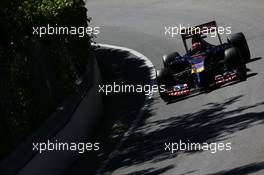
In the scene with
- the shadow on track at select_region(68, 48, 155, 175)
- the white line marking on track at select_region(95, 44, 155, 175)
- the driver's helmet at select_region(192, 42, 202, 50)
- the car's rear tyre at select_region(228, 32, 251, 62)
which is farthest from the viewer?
the car's rear tyre at select_region(228, 32, 251, 62)

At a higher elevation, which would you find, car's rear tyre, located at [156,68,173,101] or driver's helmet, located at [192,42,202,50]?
driver's helmet, located at [192,42,202,50]

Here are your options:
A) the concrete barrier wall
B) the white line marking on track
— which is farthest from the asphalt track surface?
the concrete barrier wall

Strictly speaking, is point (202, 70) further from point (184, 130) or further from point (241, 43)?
point (184, 130)

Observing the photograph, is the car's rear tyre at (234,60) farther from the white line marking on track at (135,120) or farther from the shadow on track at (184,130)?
the white line marking on track at (135,120)

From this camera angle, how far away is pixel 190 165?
44.0ft

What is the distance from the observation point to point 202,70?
18.1m

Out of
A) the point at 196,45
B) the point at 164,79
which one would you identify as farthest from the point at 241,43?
the point at 164,79

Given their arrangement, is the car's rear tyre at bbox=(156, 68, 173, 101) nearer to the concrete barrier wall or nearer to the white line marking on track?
the white line marking on track

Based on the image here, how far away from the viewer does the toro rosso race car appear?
18016 millimetres

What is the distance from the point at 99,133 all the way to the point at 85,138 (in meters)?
0.61

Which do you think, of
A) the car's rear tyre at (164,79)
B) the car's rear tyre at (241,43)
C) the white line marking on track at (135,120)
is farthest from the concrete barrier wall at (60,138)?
the car's rear tyre at (241,43)

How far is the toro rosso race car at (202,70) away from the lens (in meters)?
18.0

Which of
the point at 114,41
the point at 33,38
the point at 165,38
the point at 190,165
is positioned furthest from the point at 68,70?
the point at 114,41

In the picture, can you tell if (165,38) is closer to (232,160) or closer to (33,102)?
(33,102)
